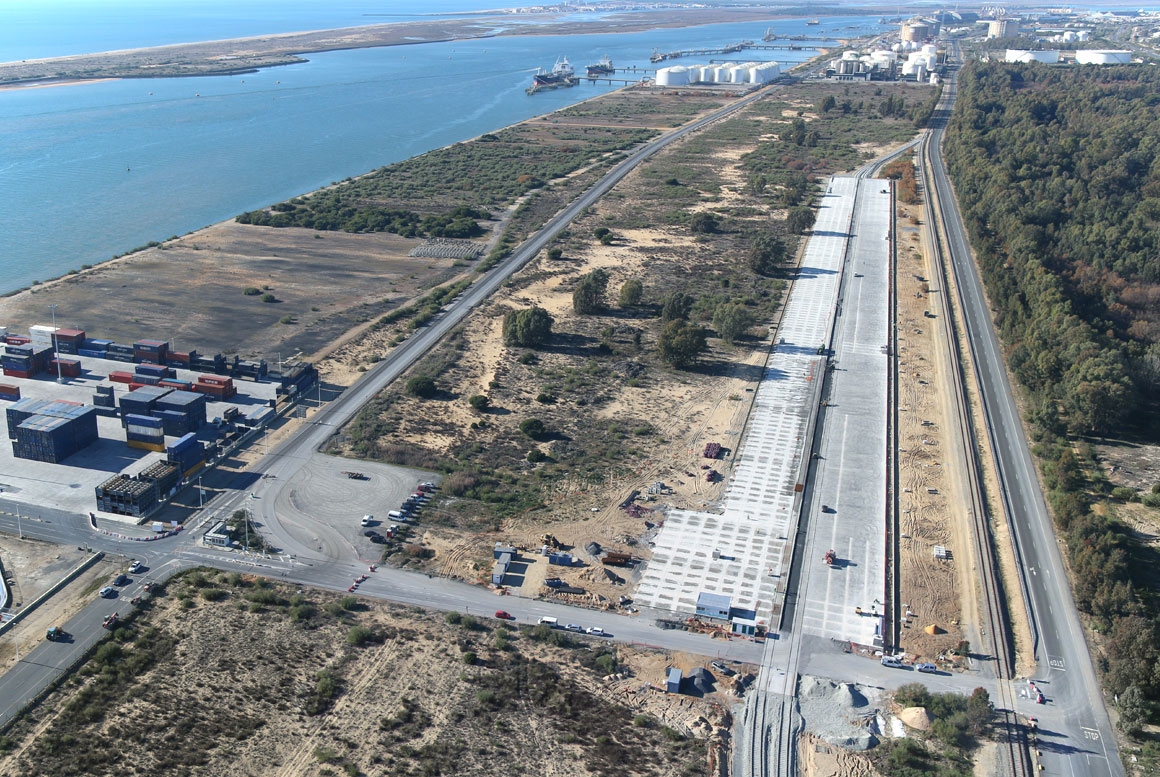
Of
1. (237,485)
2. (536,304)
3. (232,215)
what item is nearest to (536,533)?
(237,485)

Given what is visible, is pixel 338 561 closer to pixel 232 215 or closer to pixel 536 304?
pixel 536 304

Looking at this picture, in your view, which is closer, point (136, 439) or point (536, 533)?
point (536, 533)

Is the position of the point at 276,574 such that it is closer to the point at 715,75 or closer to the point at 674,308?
the point at 674,308

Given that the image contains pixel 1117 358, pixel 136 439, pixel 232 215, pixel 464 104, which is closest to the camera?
pixel 136 439

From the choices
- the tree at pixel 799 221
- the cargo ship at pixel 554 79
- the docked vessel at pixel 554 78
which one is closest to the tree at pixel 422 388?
the tree at pixel 799 221

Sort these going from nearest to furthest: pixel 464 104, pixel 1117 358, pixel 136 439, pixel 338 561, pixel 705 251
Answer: pixel 338 561 < pixel 136 439 < pixel 1117 358 < pixel 705 251 < pixel 464 104

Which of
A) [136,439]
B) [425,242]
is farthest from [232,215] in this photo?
[136,439]
